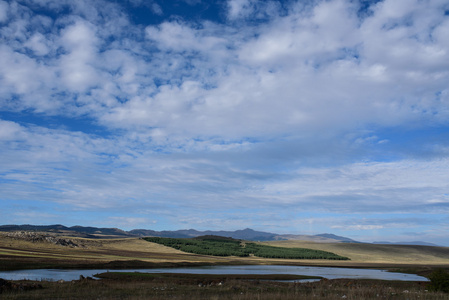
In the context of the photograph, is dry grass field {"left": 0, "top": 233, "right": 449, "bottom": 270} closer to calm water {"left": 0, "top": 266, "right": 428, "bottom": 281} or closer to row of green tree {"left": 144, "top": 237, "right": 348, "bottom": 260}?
calm water {"left": 0, "top": 266, "right": 428, "bottom": 281}

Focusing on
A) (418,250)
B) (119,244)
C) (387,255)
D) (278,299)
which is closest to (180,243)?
(119,244)

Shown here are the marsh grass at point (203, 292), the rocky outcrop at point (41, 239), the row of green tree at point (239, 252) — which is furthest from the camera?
the row of green tree at point (239, 252)

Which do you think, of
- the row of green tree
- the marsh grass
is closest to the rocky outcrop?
the row of green tree

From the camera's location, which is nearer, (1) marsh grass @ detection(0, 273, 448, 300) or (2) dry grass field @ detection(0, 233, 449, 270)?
(1) marsh grass @ detection(0, 273, 448, 300)

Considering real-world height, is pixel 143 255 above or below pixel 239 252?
above

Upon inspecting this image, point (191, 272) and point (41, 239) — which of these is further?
point (41, 239)

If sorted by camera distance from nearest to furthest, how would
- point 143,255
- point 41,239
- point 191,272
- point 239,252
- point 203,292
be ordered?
1. point 203,292
2. point 191,272
3. point 143,255
4. point 41,239
5. point 239,252

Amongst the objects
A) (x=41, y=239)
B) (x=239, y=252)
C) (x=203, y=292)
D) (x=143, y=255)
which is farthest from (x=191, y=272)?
(x=239, y=252)

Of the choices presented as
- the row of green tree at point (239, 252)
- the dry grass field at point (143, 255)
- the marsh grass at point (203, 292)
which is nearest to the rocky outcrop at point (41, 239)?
the dry grass field at point (143, 255)

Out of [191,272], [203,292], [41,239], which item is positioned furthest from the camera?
[41,239]

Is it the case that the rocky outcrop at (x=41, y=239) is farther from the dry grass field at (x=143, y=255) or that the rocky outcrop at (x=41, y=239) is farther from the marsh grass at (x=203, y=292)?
the marsh grass at (x=203, y=292)

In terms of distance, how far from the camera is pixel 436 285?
32.6 metres

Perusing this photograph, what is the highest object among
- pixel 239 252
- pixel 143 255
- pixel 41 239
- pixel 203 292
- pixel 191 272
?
pixel 203 292

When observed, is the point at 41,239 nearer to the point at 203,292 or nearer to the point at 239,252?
the point at 239,252
